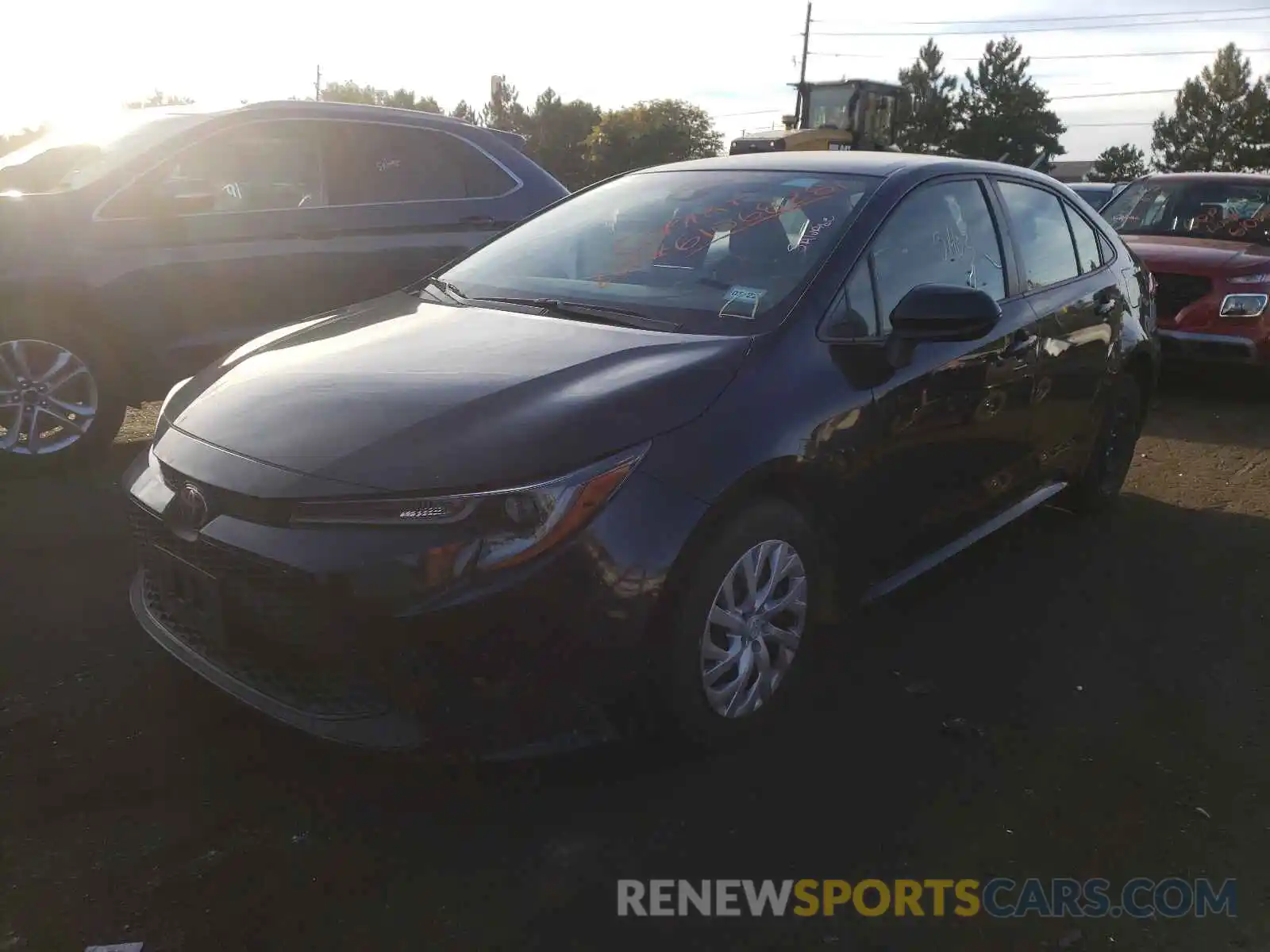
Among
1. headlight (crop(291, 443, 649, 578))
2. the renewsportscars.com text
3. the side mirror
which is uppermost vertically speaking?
the side mirror

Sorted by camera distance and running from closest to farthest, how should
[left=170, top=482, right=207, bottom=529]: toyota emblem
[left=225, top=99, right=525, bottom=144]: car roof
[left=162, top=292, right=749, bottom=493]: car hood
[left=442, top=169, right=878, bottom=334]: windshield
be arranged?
[left=162, top=292, right=749, bottom=493]: car hood
[left=170, top=482, right=207, bottom=529]: toyota emblem
[left=442, top=169, right=878, bottom=334]: windshield
[left=225, top=99, right=525, bottom=144]: car roof

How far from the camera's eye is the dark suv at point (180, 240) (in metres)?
5.01

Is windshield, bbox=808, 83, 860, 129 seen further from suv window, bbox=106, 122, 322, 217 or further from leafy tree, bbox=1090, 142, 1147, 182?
leafy tree, bbox=1090, 142, 1147, 182

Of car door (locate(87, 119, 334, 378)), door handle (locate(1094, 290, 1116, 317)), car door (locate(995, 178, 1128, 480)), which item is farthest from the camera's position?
car door (locate(87, 119, 334, 378))

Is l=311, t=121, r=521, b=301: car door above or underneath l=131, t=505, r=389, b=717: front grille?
above

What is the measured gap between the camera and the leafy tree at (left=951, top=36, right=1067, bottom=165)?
75369mm

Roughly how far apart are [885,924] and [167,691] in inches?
82.7

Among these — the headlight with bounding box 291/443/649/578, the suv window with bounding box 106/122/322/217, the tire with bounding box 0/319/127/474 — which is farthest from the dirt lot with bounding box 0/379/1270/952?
the suv window with bounding box 106/122/322/217

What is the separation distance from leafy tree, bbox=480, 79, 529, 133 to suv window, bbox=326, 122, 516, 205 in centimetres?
8284

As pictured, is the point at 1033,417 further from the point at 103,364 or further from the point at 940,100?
the point at 940,100

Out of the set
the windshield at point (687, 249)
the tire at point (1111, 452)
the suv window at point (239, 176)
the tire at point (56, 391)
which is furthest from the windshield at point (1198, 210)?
the tire at point (56, 391)

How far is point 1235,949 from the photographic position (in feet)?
7.72

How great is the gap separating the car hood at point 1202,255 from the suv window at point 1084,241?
3359 mm

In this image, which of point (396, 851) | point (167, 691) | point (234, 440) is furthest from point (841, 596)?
point (167, 691)
